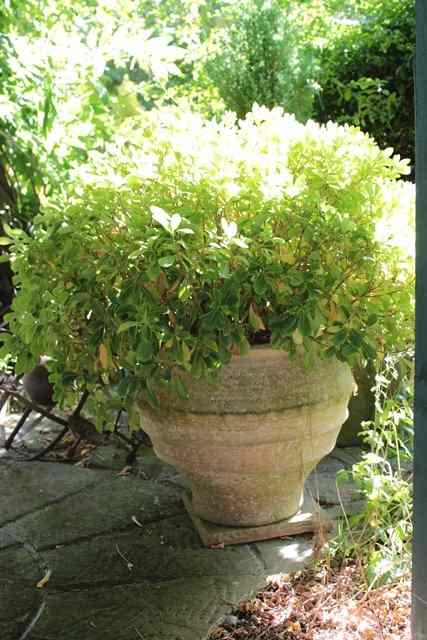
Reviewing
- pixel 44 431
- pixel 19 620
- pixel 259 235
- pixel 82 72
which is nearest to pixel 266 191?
pixel 259 235

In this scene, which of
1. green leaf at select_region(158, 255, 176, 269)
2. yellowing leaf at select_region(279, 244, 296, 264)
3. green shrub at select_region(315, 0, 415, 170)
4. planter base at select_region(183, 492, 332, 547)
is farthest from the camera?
green shrub at select_region(315, 0, 415, 170)

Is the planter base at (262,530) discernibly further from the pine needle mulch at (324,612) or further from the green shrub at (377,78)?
the green shrub at (377,78)

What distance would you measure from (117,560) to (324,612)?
0.73 metres

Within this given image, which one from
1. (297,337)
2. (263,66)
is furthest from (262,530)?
(263,66)

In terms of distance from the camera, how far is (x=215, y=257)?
1.89m

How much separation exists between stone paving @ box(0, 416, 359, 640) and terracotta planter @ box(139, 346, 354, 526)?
0.64 feet

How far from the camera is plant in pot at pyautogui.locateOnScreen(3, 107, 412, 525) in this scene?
6.61 ft

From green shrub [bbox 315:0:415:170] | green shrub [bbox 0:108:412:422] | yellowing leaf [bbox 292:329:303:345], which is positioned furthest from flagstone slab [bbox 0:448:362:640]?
green shrub [bbox 315:0:415:170]

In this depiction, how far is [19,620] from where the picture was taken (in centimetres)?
205

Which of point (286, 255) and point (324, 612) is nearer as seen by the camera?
point (324, 612)

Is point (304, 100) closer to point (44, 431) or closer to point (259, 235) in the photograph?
point (44, 431)

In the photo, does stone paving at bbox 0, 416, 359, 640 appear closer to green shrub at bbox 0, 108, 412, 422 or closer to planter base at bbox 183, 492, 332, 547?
planter base at bbox 183, 492, 332, 547

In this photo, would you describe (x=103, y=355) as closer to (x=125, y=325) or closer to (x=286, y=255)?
(x=125, y=325)

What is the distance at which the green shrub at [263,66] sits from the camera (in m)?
5.39
